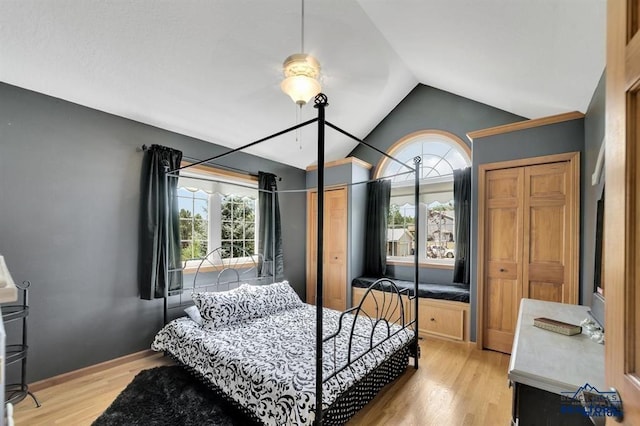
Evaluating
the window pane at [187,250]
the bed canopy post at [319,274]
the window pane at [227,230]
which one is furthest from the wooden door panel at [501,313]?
the window pane at [187,250]

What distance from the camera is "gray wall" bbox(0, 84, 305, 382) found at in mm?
2340

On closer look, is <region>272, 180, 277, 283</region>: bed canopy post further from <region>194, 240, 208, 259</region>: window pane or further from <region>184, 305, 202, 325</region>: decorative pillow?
<region>184, 305, 202, 325</region>: decorative pillow

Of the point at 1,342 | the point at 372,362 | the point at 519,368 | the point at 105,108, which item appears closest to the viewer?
the point at 1,342

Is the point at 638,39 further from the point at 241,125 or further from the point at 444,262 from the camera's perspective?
the point at 444,262

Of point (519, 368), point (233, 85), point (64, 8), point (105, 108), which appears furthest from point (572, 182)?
point (105, 108)

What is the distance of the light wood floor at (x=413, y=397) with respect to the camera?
2.04 m

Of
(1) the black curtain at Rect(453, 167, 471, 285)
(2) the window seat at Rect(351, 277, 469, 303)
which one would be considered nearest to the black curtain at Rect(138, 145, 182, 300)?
(2) the window seat at Rect(351, 277, 469, 303)

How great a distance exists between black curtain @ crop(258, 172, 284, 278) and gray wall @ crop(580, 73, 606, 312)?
3432 mm

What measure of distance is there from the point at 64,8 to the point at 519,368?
3.31m

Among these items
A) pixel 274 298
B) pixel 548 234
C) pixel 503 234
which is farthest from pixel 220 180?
pixel 548 234

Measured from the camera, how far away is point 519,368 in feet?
3.71

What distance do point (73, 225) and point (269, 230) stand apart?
2.17m

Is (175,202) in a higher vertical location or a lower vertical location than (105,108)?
lower

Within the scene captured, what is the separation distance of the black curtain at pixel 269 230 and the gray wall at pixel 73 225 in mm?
1395
